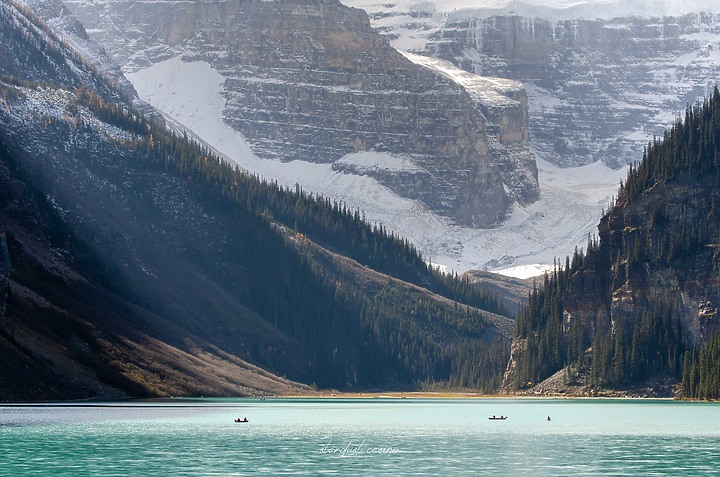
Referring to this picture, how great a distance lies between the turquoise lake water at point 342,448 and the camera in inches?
5389

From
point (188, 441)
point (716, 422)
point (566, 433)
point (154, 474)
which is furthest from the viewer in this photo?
point (716, 422)

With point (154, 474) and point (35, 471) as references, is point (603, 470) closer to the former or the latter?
point (154, 474)

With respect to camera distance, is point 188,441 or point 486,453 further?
point 188,441

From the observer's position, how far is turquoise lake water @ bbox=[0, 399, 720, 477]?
13688cm

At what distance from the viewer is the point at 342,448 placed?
156750 millimetres

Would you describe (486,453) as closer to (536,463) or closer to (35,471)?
(536,463)

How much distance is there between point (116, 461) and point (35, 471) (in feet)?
34.4

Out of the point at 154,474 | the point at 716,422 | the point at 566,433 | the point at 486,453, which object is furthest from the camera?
the point at 716,422

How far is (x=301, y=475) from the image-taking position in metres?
133

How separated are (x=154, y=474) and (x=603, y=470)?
3712 centimetres

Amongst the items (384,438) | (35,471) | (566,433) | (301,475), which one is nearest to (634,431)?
(566,433)

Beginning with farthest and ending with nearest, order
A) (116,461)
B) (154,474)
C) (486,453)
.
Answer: (486,453)
(116,461)
(154,474)

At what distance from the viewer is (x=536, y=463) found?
5635 inches

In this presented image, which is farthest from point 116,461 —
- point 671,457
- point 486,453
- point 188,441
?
point 671,457
